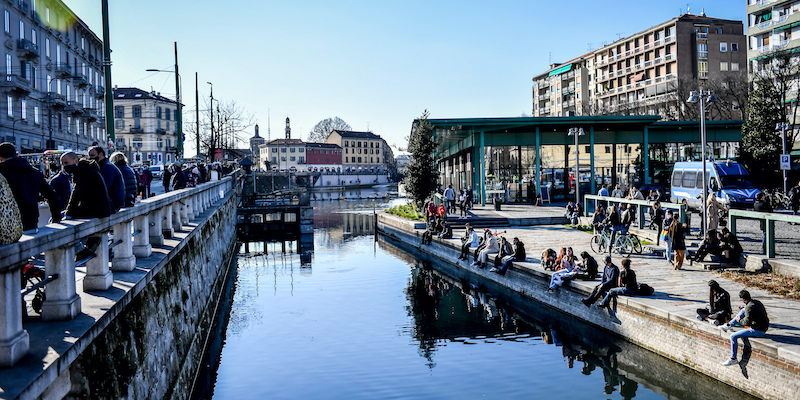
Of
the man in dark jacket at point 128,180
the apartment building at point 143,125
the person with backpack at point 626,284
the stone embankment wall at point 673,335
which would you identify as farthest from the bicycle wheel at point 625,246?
the apartment building at point 143,125

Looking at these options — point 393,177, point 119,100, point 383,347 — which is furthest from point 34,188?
point 393,177

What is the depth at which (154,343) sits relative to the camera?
27.5 feet

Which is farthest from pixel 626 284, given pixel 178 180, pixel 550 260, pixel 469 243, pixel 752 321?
pixel 178 180

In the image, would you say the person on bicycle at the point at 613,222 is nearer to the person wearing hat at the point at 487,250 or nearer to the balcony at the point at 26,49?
the person wearing hat at the point at 487,250

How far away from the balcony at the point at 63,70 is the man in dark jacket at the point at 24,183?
45.8m

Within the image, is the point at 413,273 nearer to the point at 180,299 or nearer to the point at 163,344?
Answer: the point at 180,299

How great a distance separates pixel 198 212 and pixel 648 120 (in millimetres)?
29500

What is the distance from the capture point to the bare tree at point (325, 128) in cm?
16575

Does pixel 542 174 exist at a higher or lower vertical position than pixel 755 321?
higher

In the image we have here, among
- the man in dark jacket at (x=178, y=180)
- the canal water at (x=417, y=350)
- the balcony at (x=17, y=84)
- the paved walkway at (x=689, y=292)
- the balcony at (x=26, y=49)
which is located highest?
the balcony at (x=26, y=49)

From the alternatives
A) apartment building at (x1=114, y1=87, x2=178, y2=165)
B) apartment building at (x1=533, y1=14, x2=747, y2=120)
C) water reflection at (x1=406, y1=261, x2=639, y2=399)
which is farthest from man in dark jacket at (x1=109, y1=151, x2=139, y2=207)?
apartment building at (x1=114, y1=87, x2=178, y2=165)

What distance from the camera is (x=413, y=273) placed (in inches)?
1057

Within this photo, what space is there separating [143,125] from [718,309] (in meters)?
84.3

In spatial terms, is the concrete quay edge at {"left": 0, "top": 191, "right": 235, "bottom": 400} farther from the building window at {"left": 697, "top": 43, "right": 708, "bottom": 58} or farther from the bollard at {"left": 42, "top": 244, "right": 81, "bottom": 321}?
the building window at {"left": 697, "top": 43, "right": 708, "bottom": 58}
